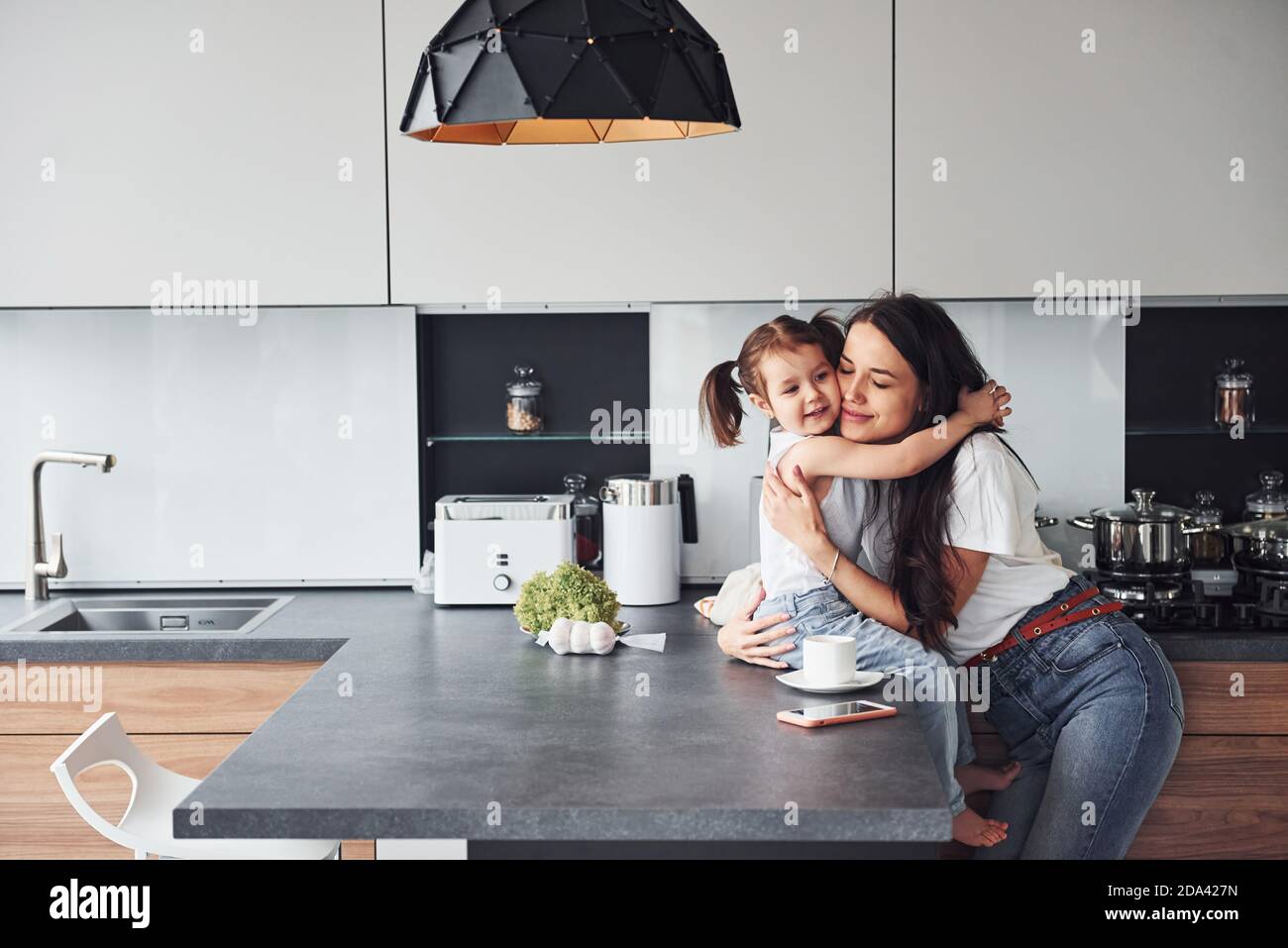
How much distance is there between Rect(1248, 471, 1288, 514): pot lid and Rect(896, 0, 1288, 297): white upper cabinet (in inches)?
20.3

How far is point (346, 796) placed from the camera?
4.91 feet

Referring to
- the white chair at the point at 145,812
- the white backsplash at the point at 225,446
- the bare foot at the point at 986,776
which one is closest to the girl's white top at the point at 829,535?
the bare foot at the point at 986,776

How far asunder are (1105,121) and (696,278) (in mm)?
910

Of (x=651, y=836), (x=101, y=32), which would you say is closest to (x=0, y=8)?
(x=101, y=32)

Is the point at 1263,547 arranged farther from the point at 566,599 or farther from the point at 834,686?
the point at 566,599

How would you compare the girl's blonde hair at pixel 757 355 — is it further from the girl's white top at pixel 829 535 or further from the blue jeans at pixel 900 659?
the blue jeans at pixel 900 659

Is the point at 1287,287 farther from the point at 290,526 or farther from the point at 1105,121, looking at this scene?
the point at 290,526

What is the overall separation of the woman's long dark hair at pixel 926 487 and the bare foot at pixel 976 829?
0.30m

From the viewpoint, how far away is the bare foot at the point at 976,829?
7.19ft

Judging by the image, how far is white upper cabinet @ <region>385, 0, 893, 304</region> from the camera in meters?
2.64

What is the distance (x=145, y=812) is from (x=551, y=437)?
1338 millimetres

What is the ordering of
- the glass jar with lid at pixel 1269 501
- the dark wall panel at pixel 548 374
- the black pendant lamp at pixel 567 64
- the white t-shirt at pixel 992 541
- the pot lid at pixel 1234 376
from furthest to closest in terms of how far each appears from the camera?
the dark wall panel at pixel 548 374 < the pot lid at pixel 1234 376 < the glass jar with lid at pixel 1269 501 < the white t-shirt at pixel 992 541 < the black pendant lamp at pixel 567 64

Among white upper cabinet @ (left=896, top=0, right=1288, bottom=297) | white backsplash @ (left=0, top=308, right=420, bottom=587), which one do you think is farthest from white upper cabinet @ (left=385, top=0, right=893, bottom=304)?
white backsplash @ (left=0, top=308, right=420, bottom=587)

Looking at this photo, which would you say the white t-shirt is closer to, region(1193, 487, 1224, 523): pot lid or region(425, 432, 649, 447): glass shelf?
region(1193, 487, 1224, 523): pot lid
